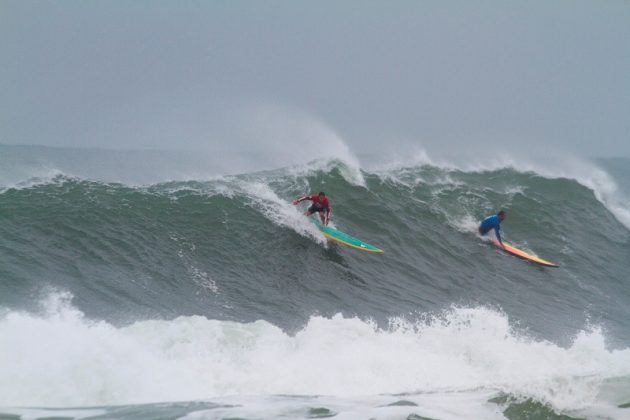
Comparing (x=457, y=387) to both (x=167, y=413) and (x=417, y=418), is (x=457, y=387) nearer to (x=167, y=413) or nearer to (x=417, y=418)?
(x=417, y=418)

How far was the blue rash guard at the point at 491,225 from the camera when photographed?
49.1ft

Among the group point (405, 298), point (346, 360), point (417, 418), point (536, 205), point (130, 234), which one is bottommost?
point (417, 418)

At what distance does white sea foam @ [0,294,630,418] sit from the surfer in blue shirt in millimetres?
6730

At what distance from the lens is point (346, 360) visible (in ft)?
23.4

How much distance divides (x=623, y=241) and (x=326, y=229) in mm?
10454

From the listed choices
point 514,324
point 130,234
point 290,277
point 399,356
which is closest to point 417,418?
point 399,356

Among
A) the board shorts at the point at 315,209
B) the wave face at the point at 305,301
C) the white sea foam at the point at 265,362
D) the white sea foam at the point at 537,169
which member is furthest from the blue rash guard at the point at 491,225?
the white sea foam at the point at 265,362

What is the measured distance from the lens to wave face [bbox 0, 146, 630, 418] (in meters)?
6.15

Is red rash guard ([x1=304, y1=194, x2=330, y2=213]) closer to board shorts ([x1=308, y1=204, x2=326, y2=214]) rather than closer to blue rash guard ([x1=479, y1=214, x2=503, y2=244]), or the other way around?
board shorts ([x1=308, y1=204, x2=326, y2=214])

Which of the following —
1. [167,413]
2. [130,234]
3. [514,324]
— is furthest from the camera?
[130,234]

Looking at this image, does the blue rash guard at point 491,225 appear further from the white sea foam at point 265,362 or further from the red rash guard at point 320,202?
the white sea foam at point 265,362

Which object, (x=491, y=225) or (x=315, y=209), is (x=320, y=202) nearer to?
(x=315, y=209)

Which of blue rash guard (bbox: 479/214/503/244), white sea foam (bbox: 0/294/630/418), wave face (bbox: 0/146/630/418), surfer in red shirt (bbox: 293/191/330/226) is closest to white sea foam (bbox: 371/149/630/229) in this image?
wave face (bbox: 0/146/630/418)

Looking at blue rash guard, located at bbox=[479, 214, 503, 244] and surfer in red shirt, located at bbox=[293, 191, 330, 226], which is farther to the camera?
blue rash guard, located at bbox=[479, 214, 503, 244]
